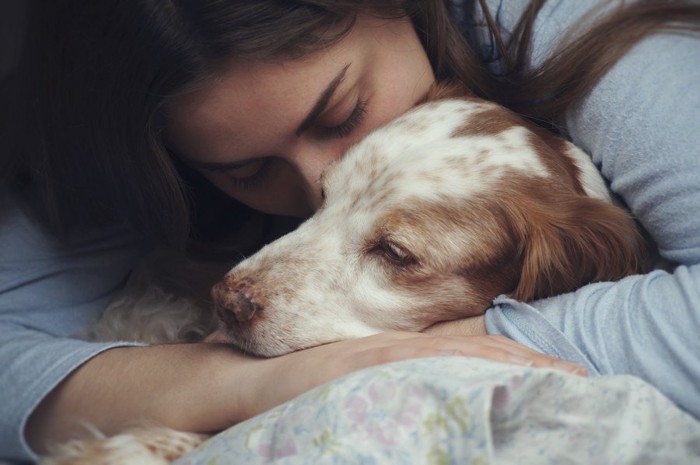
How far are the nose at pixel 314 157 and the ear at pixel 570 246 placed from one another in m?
0.48

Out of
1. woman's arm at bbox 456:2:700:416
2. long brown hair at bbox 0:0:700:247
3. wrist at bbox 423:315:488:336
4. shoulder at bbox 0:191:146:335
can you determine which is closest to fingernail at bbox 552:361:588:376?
woman's arm at bbox 456:2:700:416

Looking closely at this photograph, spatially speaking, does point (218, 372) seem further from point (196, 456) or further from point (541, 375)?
point (541, 375)

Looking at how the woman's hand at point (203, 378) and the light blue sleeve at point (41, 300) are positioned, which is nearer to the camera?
the woman's hand at point (203, 378)

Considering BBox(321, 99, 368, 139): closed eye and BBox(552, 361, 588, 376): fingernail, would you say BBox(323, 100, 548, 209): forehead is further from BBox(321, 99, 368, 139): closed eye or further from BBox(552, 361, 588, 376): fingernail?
BBox(552, 361, 588, 376): fingernail

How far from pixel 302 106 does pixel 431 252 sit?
43 cm

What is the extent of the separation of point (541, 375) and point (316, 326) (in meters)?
0.57

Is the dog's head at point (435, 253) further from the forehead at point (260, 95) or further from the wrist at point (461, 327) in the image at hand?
the forehead at point (260, 95)

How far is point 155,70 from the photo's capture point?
1.78 m

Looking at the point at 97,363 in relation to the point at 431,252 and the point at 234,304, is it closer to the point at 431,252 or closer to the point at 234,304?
the point at 234,304

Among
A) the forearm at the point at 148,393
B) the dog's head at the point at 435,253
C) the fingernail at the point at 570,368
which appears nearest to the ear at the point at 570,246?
the dog's head at the point at 435,253

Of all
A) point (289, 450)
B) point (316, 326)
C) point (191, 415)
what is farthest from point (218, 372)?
point (289, 450)

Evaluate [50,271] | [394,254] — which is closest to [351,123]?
[394,254]

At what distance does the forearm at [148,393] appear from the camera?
64.4 inches

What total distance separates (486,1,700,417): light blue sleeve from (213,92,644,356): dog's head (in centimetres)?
9
